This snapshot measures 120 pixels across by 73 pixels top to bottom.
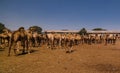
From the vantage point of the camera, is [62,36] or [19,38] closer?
[19,38]

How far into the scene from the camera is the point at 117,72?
12.6 m

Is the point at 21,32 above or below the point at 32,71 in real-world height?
above

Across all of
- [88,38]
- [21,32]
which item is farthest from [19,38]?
[88,38]

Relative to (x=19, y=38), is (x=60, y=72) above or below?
below

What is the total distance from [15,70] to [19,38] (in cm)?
731

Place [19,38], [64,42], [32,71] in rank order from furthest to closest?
[64,42], [19,38], [32,71]

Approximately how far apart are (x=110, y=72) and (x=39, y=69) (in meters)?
3.97

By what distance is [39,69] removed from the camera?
1293 centimetres

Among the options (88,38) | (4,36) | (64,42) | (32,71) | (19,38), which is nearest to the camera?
(32,71)

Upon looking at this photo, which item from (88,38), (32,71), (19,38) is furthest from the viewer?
(88,38)

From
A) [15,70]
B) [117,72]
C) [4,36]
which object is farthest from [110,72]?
[4,36]

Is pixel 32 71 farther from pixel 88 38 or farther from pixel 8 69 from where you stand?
pixel 88 38

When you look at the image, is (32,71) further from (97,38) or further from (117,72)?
(97,38)

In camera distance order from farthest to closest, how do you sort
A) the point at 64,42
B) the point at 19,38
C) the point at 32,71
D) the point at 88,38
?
the point at 88,38 → the point at 64,42 → the point at 19,38 → the point at 32,71
